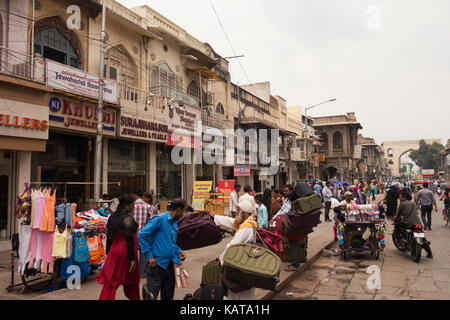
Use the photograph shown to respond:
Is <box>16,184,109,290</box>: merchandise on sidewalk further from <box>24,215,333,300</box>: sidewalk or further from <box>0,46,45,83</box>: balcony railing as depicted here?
<box>0,46,45,83</box>: balcony railing

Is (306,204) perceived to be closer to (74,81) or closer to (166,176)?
(74,81)

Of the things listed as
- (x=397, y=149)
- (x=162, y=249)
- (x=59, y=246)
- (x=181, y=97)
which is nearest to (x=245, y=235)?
(x=162, y=249)

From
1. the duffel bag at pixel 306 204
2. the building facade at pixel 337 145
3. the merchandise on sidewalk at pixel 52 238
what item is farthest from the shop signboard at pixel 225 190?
the building facade at pixel 337 145

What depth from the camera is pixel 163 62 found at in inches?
690

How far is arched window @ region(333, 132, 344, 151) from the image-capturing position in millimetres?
53847

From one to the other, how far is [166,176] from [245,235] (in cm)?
1488

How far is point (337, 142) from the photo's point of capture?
5444 centimetres

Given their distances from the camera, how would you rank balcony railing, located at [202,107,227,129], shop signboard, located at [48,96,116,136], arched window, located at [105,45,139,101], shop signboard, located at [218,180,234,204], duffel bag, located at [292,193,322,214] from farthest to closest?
balcony railing, located at [202,107,227,129] < arched window, located at [105,45,139,101] < shop signboard, located at [218,180,234,204] < shop signboard, located at [48,96,116,136] < duffel bag, located at [292,193,322,214]

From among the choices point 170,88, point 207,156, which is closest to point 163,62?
point 170,88

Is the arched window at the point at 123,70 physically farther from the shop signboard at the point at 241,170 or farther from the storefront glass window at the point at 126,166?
the shop signboard at the point at 241,170

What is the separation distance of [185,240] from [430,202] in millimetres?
10594

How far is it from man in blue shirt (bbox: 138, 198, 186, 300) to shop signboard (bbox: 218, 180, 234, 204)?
28.9ft

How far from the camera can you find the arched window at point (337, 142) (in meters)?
53.8

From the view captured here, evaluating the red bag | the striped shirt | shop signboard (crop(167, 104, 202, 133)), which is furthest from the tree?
the striped shirt
